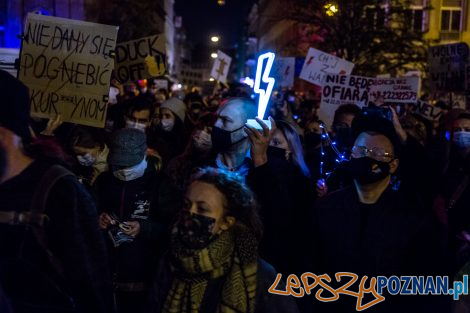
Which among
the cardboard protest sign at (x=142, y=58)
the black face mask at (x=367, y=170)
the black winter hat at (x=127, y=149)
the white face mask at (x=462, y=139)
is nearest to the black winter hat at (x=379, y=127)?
the black face mask at (x=367, y=170)

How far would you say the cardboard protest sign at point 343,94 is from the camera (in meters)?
9.99

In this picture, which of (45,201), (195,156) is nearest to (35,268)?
(45,201)

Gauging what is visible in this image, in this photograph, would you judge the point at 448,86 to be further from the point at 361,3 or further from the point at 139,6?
the point at 139,6

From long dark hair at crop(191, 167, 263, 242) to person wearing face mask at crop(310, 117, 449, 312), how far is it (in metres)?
0.73

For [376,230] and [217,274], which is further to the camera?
[376,230]

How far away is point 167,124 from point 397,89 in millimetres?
4536

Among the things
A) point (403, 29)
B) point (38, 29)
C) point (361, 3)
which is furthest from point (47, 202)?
point (403, 29)

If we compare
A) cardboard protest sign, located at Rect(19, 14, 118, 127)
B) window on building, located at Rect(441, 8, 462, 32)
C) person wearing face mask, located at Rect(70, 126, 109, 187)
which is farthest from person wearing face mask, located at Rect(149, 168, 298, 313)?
window on building, located at Rect(441, 8, 462, 32)

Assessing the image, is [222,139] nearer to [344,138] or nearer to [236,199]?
[236,199]

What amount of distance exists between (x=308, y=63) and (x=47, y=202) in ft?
31.0

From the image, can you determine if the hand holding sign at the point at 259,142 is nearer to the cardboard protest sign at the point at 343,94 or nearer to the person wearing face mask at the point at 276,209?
the person wearing face mask at the point at 276,209

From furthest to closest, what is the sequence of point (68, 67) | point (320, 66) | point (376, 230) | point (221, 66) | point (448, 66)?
point (221, 66), point (320, 66), point (448, 66), point (68, 67), point (376, 230)

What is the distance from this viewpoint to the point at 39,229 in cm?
249

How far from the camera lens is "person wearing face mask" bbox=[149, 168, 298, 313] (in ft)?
9.22
